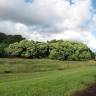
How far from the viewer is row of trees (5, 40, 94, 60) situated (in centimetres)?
13888

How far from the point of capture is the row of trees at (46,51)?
5468 inches

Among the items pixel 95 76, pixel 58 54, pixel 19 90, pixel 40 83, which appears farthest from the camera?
pixel 58 54

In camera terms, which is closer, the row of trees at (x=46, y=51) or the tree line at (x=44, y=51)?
the tree line at (x=44, y=51)

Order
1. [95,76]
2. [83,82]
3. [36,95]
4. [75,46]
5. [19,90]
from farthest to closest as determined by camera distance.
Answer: [75,46], [95,76], [83,82], [19,90], [36,95]

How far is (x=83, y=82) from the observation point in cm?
4447

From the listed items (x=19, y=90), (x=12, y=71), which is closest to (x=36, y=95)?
(x=19, y=90)

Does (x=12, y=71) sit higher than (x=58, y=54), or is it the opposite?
(x=58, y=54)

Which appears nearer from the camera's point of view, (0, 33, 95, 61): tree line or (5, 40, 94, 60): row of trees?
(0, 33, 95, 61): tree line

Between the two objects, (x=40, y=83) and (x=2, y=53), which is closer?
(x=40, y=83)

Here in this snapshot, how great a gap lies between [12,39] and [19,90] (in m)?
143

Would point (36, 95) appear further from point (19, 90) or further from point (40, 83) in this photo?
point (40, 83)

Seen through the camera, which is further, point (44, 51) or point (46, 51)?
point (46, 51)

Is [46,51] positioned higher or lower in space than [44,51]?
higher

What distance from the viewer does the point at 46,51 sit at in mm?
142875
